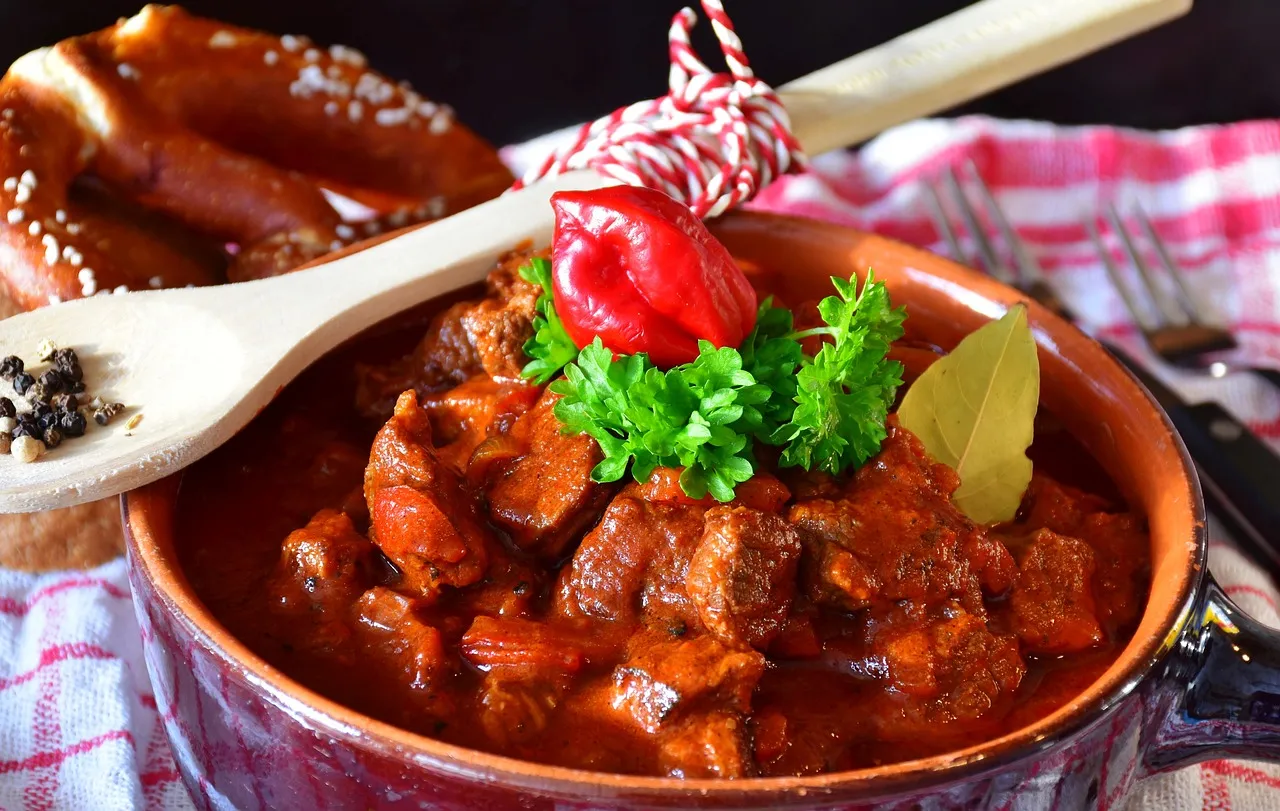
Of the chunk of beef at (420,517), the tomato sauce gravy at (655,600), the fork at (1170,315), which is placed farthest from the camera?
the fork at (1170,315)

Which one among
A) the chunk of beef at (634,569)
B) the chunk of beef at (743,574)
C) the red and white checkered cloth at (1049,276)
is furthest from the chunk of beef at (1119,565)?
the chunk of beef at (634,569)

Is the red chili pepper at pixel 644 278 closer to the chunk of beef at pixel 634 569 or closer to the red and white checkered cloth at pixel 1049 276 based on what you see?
the chunk of beef at pixel 634 569

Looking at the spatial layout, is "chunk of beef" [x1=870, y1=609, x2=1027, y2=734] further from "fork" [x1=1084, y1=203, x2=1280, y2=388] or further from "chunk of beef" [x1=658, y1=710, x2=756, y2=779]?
"fork" [x1=1084, y1=203, x2=1280, y2=388]

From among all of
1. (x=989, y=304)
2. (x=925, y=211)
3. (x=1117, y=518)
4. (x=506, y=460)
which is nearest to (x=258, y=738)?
(x=506, y=460)

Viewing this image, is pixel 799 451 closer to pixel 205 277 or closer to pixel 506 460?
pixel 506 460

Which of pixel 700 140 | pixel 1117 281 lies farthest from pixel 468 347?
pixel 1117 281

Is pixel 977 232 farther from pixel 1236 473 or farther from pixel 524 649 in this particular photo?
pixel 524 649
